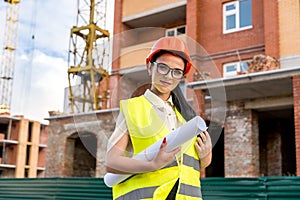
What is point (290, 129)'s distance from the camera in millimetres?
15750

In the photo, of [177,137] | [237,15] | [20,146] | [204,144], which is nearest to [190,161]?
[204,144]

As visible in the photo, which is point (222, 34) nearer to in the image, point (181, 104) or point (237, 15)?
point (237, 15)

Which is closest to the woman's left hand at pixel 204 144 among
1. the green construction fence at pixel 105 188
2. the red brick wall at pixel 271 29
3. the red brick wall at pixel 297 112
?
the green construction fence at pixel 105 188

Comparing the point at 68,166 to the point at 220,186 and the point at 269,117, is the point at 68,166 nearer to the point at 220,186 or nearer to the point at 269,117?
the point at 269,117

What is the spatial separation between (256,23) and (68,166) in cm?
911

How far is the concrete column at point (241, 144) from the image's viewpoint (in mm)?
13070

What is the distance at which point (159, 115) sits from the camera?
1.68m

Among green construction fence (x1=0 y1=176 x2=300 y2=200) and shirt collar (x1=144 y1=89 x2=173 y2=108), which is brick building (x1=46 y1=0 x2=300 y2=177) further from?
shirt collar (x1=144 y1=89 x2=173 y2=108)

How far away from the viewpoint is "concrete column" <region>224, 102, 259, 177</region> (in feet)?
42.9

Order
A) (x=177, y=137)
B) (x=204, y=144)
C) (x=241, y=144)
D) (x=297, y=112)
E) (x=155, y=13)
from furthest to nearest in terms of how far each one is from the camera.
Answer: (x=155, y=13), (x=241, y=144), (x=297, y=112), (x=204, y=144), (x=177, y=137)

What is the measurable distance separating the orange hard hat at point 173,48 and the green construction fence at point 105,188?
364 cm

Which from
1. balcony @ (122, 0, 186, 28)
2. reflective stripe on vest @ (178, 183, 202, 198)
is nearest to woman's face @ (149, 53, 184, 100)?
reflective stripe on vest @ (178, 183, 202, 198)

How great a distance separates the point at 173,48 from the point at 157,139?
13.4 inches

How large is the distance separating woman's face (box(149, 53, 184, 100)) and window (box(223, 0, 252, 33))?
53.1ft
